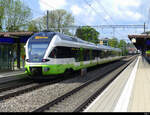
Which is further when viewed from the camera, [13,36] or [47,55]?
[13,36]

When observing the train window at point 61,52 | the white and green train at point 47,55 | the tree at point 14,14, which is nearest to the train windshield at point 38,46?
the white and green train at point 47,55

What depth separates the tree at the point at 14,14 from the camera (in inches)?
1399

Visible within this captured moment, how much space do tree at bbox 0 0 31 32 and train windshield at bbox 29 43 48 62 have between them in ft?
79.9

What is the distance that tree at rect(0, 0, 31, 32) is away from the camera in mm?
35531

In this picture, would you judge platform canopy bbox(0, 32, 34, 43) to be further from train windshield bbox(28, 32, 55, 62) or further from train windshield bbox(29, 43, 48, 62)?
train windshield bbox(29, 43, 48, 62)

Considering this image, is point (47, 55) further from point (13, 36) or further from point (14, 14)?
point (14, 14)

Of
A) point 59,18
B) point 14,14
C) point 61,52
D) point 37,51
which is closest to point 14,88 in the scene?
point 37,51

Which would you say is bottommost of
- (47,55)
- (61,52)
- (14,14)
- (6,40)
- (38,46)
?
(47,55)

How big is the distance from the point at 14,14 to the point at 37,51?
26968mm

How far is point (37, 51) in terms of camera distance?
489 inches

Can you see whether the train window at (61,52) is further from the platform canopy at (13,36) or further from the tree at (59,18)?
the tree at (59,18)

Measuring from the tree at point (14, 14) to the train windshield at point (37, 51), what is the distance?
24.4 m

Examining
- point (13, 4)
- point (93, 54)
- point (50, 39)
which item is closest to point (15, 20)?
point (13, 4)

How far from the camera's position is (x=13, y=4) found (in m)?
37.0
